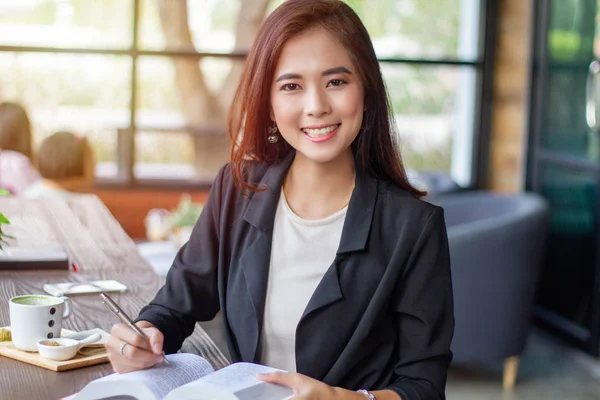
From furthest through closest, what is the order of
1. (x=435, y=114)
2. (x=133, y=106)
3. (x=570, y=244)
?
(x=435, y=114)
(x=133, y=106)
(x=570, y=244)

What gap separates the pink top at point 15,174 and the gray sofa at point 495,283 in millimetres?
1932

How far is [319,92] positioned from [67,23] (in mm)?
3793

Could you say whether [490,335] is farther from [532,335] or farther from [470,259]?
[532,335]

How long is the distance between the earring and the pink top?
2744 mm

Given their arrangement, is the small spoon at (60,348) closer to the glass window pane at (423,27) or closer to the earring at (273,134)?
the earring at (273,134)

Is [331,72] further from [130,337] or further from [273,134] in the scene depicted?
[130,337]

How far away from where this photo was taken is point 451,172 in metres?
5.66

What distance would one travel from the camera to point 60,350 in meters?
1.39

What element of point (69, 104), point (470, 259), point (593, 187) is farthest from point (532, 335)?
point (69, 104)

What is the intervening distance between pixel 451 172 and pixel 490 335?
1.93 metres

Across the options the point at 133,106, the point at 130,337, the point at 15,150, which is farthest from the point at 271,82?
the point at 133,106

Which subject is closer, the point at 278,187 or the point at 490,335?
the point at 278,187

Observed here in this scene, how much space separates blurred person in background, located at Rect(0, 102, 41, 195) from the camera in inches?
162

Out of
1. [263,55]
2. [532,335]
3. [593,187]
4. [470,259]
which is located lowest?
[532,335]
